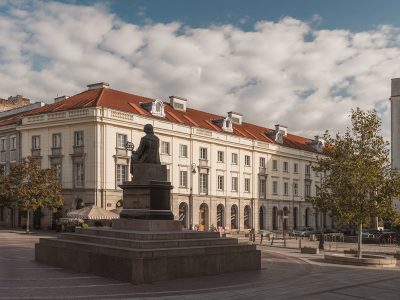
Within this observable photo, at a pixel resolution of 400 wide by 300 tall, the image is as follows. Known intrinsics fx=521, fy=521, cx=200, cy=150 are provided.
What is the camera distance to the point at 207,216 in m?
61.5

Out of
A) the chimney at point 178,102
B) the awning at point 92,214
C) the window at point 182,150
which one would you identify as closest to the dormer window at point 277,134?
the chimney at point 178,102

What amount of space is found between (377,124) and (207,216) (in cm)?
3764

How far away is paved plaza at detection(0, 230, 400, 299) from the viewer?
558 inches

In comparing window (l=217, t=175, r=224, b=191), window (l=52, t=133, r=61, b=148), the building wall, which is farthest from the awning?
window (l=217, t=175, r=224, b=191)

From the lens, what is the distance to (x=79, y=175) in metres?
51.2

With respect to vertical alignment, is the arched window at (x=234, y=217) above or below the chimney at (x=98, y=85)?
below

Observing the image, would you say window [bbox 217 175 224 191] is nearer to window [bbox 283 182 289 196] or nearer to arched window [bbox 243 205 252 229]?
arched window [bbox 243 205 252 229]

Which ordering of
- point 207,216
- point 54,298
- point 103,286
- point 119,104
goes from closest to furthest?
1. point 54,298
2. point 103,286
3. point 119,104
4. point 207,216

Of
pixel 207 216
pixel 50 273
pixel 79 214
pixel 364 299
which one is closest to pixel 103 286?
pixel 50 273

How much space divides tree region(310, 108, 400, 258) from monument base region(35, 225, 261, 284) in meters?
7.74

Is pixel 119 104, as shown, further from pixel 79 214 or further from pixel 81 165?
pixel 79 214

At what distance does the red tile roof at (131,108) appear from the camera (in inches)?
2090

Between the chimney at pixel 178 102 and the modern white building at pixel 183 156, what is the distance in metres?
0.13

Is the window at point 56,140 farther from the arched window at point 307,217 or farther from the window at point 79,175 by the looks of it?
the arched window at point 307,217
